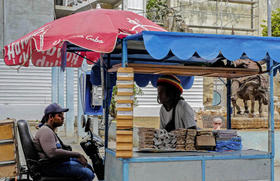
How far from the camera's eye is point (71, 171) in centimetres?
500

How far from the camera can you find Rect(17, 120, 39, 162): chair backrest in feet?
16.2

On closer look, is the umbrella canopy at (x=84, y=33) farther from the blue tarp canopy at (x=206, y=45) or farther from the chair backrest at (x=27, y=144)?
the chair backrest at (x=27, y=144)

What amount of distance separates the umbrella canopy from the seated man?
2.71ft

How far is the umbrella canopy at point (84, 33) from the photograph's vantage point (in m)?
4.85

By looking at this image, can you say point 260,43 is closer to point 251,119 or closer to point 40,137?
point 40,137

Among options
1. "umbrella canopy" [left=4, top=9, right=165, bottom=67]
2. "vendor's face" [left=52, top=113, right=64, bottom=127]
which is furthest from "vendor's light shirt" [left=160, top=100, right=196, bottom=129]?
"vendor's face" [left=52, top=113, right=64, bottom=127]

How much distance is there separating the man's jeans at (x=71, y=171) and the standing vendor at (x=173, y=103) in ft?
3.92

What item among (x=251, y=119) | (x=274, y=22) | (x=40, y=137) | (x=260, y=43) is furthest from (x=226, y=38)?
(x=274, y=22)

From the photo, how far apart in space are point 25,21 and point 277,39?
15.0m

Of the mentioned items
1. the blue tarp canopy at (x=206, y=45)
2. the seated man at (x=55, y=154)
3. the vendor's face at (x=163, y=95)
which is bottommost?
the seated man at (x=55, y=154)

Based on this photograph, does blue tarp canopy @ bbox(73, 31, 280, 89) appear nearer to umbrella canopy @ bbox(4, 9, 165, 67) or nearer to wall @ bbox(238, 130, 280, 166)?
umbrella canopy @ bbox(4, 9, 165, 67)

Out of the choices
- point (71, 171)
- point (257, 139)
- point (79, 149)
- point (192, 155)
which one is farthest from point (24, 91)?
point (192, 155)

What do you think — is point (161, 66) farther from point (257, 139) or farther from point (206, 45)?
point (257, 139)

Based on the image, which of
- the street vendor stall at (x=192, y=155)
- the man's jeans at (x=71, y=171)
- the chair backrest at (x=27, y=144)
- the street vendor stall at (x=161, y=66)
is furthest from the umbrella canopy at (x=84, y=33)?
the man's jeans at (x=71, y=171)
